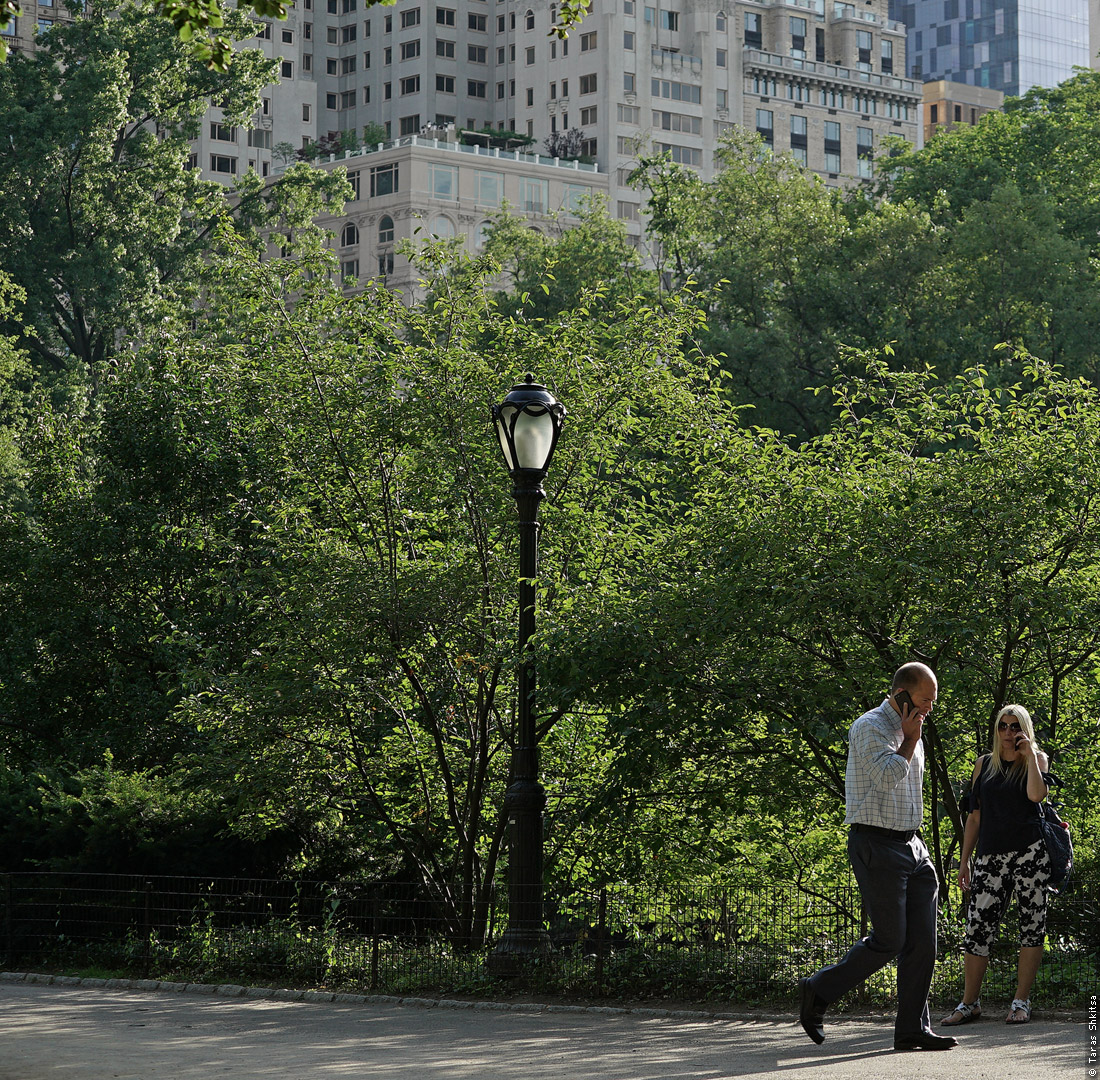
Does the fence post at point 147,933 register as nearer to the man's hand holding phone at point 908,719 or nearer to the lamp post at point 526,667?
the lamp post at point 526,667

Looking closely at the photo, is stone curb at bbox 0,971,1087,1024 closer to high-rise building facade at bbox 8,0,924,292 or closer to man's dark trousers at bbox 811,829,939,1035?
man's dark trousers at bbox 811,829,939,1035

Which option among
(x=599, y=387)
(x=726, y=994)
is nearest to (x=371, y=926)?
(x=726, y=994)

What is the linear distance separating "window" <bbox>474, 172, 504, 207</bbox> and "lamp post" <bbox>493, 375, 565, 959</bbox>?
338 feet

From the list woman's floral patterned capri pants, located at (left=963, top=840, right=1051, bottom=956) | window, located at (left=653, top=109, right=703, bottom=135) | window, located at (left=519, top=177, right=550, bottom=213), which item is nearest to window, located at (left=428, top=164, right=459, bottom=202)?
window, located at (left=519, top=177, right=550, bottom=213)

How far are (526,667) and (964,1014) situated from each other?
13.4 feet

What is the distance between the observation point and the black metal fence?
10758mm

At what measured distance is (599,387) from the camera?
14.3m

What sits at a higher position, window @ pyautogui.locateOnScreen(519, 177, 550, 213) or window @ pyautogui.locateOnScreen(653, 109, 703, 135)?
window @ pyautogui.locateOnScreen(653, 109, 703, 135)

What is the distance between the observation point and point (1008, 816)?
9.42 metres

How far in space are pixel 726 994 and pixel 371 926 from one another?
325cm

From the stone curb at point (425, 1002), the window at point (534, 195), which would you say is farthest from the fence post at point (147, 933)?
the window at point (534, 195)

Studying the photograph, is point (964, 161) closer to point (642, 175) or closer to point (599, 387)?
point (642, 175)

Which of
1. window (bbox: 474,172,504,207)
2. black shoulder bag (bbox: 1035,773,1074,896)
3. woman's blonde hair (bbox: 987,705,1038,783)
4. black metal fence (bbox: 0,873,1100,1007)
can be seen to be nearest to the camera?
woman's blonde hair (bbox: 987,705,1038,783)

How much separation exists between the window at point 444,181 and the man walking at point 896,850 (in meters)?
106
